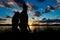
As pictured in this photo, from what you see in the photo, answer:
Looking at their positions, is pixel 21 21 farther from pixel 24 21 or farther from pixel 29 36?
Answer: pixel 29 36

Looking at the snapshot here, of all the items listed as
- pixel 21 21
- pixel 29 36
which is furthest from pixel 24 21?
pixel 29 36

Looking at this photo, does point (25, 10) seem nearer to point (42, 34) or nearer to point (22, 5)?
point (22, 5)

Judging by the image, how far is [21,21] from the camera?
1.90 metres

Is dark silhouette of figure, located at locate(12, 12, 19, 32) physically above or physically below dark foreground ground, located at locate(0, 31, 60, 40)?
above

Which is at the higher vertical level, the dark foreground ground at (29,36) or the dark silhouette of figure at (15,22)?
the dark silhouette of figure at (15,22)

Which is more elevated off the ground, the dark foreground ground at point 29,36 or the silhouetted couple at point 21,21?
the silhouetted couple at point 21,21

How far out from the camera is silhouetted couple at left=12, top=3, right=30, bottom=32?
74.2 inches

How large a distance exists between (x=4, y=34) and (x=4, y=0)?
476 mm

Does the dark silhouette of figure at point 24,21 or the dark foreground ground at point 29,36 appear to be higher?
the dark silhouette of figure at point 24,21

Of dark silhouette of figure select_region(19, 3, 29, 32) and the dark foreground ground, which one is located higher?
dark silhouette of figure select_region(19, 3, 29, 32)

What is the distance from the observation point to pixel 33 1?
1878mm

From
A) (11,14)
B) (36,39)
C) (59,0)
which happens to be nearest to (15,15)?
(11,14)

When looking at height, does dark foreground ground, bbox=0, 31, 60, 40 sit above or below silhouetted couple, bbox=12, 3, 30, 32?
below

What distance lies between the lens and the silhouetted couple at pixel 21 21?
189 cm
